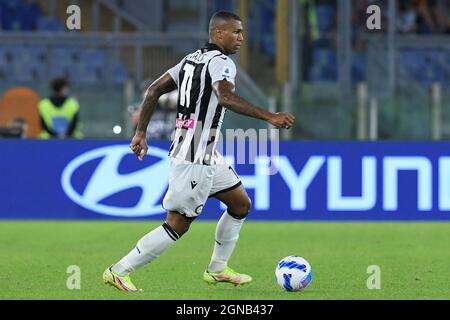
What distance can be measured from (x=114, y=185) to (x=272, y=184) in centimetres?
199

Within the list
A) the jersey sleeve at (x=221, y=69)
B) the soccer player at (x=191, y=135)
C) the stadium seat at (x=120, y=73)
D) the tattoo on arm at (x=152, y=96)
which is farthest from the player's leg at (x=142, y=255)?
the stadium seat at (x=120, y=73)

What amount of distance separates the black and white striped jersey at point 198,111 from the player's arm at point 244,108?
22 cm

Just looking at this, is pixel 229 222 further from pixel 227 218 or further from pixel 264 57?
pixel 264 57

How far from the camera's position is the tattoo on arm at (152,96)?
945cm

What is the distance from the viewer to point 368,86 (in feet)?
67.5

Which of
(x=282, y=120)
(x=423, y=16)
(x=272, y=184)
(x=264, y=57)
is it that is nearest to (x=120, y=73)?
(x=264, y=57)

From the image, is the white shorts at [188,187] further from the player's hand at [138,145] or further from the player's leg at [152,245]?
the player's hand at [138,145]

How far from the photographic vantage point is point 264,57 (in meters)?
23.0

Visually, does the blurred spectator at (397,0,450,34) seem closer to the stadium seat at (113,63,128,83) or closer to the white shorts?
the stadium seat at (113,63,128,83)

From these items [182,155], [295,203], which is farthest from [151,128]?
[182,155]

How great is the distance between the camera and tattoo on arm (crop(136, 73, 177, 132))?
9.45 meters

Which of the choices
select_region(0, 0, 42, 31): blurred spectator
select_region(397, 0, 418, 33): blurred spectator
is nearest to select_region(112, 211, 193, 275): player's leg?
select_region(0, 0, 42, 31): blurred spectator
